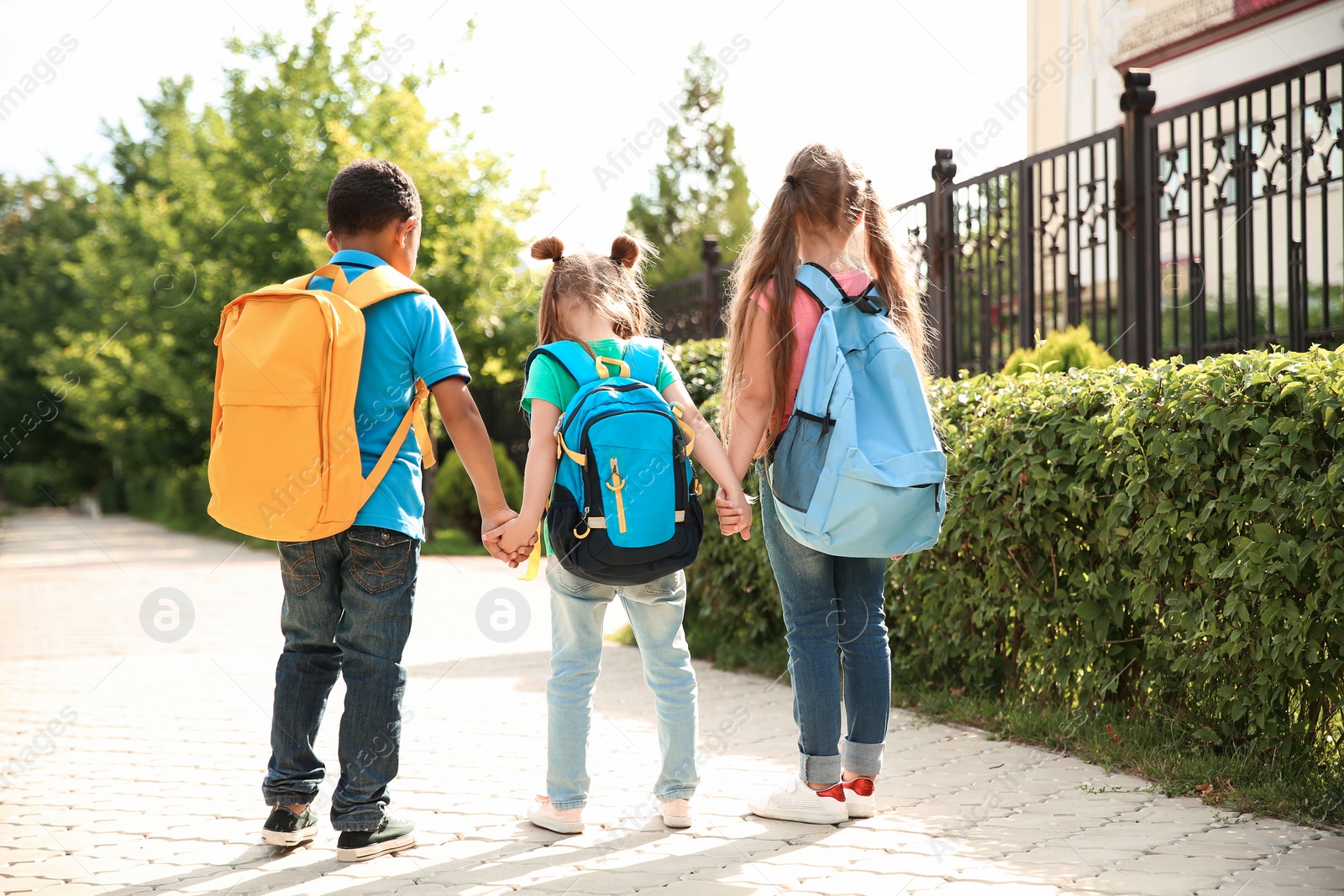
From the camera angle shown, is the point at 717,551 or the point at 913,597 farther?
the point at 717,551

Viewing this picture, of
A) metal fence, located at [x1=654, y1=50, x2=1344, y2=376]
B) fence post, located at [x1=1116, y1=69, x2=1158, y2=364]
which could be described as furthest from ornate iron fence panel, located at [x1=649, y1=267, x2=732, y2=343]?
fence post, located at [x1=1116, y1=69, x2=1158, y2=364]

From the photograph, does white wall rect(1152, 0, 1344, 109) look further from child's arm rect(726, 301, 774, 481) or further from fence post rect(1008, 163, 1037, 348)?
child's arm rect(726, 301, 774, 481)

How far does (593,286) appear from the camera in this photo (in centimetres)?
350

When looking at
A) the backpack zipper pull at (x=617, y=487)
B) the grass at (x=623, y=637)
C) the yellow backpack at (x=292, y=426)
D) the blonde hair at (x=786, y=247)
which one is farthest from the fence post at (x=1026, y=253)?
the yellow backpack at (x=292, y=426)

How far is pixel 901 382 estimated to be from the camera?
327cm

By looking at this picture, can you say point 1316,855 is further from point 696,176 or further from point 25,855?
point 696,176

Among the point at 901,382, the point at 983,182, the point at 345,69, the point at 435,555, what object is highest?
the point at 345,69

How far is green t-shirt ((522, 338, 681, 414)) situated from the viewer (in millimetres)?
3369

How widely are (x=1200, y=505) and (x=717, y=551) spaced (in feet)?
11.2

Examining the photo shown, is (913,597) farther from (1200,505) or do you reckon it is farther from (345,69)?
(345,69)

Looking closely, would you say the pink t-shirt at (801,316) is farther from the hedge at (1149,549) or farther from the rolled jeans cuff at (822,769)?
the hedge at (1149,549)

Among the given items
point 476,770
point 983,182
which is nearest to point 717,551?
point 476,770

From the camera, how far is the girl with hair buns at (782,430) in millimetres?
3369

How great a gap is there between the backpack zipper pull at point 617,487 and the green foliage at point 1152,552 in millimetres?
1921
